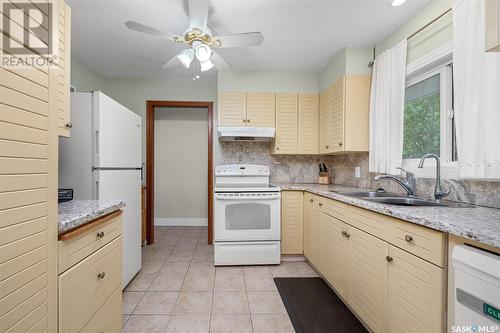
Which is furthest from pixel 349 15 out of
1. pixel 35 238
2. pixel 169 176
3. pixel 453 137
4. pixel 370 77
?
pixel 169 176

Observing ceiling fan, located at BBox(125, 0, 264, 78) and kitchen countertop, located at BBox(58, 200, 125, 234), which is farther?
ceiling fan, located at BBox(125, 0, 264, 78)

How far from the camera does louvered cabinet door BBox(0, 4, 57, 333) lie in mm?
647

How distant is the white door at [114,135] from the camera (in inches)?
66.1

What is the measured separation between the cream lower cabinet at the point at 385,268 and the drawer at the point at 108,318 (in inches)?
58.2

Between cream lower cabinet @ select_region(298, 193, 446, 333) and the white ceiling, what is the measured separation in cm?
156

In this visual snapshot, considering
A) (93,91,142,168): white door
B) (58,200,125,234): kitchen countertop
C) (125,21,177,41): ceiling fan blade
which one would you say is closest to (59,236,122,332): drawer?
(58,200,125,234): kitchen countertop

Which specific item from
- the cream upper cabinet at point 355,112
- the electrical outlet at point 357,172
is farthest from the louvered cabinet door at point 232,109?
the electrical outlet at point 357,172

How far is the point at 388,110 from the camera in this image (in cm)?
200

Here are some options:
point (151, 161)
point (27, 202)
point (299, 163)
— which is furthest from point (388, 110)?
point (151, 161)

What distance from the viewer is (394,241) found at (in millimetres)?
1191

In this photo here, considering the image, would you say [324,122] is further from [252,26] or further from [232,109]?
[252,26]

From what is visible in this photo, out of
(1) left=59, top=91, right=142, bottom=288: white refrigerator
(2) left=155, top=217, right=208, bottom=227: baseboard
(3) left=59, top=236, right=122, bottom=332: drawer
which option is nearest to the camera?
(3) left=59, top=236, right=122, bottom=332: drawer

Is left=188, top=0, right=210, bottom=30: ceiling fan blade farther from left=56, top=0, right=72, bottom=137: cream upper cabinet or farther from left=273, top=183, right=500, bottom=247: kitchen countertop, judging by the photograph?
left=273, top=183, right=500, bottom=247: kitchen countertop

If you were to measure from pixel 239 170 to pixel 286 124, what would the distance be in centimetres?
88
